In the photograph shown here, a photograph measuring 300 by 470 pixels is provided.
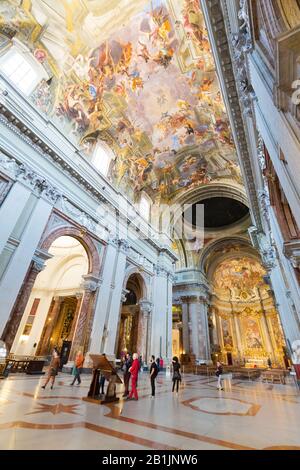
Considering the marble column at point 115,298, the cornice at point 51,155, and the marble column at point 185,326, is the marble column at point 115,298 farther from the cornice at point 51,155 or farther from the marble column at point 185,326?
the marble column at point 185,326

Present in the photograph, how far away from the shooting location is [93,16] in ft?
31.1

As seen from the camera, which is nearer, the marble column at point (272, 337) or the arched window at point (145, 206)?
the arched window at point (145, 206)

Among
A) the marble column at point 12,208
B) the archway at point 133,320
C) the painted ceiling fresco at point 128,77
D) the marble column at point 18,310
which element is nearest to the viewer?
the marble column at point 18,310

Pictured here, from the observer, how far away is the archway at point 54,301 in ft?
48.8

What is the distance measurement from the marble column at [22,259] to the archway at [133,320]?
23.5 feet

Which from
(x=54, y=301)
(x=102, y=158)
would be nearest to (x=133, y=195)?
(x=102, y=158)

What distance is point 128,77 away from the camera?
11664mm

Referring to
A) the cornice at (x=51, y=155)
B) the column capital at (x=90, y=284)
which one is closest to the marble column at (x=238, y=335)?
the cornice at (x=51, y=155)

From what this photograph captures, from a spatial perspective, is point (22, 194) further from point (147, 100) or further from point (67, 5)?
point (147, 100)

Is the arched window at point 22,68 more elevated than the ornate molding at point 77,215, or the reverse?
the arched window at point 22,68

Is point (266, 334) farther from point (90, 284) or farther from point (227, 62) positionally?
point (227, 62)

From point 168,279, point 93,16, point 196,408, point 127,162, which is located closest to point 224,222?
point 168,279

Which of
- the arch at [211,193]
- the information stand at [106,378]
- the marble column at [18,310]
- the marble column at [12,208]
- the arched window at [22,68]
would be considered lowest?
the information stand at [106,378]

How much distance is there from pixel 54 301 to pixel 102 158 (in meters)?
11.1
